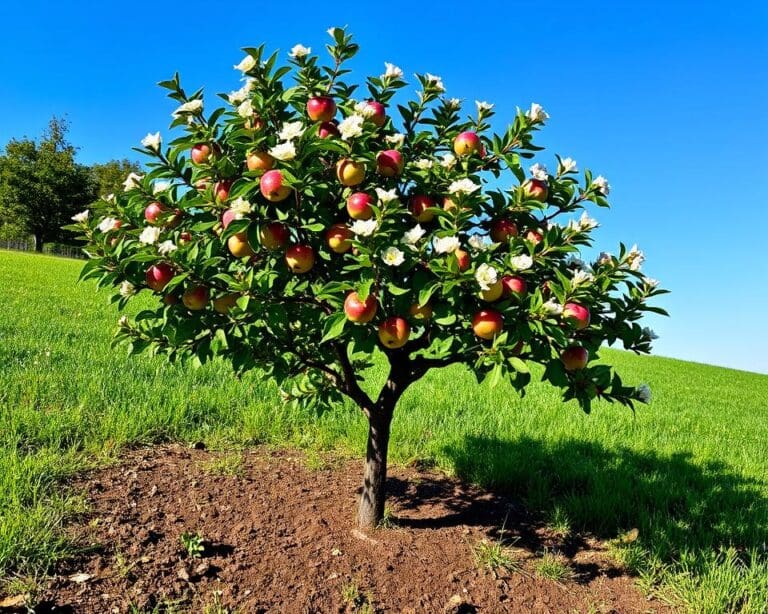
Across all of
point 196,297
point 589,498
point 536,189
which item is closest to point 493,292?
point 536,189

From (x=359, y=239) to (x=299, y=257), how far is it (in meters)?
0.32

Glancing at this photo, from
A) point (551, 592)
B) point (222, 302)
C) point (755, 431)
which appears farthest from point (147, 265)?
point (755, 431)

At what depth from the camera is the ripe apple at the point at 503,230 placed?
9.83ft

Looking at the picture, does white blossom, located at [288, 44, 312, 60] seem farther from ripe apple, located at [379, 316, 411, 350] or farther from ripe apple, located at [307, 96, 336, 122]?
ripe apple, located at [379, 316, 411, 350]

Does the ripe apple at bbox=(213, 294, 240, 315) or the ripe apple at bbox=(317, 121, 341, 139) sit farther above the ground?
the ripe apple at bbox=(317, 121, 341, 139)

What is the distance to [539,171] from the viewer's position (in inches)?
119

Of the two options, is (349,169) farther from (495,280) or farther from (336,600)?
(336,600)

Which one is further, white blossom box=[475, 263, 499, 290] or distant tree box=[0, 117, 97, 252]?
distant tree box=[0, 117, 97, 252]

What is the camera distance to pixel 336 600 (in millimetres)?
3176

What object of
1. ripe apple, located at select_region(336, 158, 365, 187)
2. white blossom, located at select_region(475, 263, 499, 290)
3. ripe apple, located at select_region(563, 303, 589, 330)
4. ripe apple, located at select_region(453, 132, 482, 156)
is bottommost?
ripe apple, located at select_region(563, 303, 589, 330)

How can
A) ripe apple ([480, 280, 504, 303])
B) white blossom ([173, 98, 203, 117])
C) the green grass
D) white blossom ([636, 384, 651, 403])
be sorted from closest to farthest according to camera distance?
ripe apple ([480, 280, 504, 303]), white blossom ([173, 98, 203, 117]), white blossom ([636, 384, 651, 403]), the green grass

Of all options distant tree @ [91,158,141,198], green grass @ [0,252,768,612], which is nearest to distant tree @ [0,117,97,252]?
distant tree @ [91,158,141,198]

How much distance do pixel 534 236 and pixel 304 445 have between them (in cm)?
358

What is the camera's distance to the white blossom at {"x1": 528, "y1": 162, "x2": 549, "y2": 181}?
3025 mm
